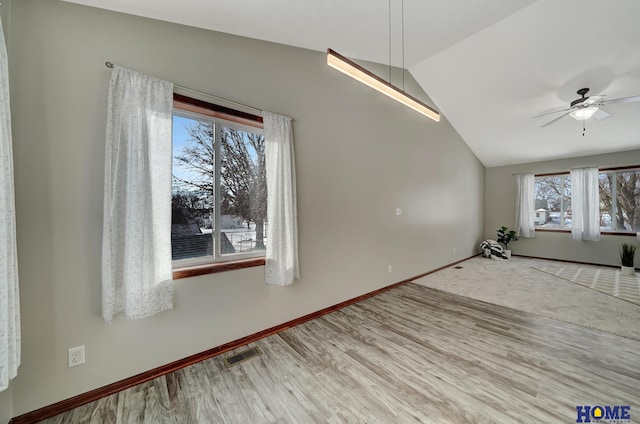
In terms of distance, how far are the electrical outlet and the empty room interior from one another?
0.02m

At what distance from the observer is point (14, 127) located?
1.46 m

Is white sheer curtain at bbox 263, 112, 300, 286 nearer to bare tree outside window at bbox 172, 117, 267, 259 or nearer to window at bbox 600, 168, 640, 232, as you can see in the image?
bare tree outside window at bbox 172, 117, 267, 259

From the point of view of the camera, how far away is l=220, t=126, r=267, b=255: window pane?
7.85ft

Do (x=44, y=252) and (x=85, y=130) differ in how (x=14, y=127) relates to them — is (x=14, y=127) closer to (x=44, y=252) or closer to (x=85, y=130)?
(x=85, y=130)

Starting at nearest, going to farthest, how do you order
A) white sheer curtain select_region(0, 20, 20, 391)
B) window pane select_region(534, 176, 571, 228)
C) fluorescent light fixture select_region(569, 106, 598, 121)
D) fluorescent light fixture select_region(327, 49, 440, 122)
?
white sheer curtain select_region(0, 20, 20, 391), fluorescent light fixture select_region(327, 49, 440, 122), fluorescent light fixture select_region(569, 106, 598, 121), window pane select_region(534, 176, 571, 228)

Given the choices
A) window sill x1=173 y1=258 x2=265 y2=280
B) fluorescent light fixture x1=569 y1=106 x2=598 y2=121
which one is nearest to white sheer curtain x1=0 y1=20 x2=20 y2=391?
window sill x1=173 y1=258 x2=265 y2=280

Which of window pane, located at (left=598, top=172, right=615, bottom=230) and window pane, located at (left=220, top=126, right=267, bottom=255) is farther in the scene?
window pane, located at (left=598, top=172, right=615, bottom=230)

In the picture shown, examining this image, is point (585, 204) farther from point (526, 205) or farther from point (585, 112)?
point (585, 112)

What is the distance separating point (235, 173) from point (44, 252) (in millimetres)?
1470

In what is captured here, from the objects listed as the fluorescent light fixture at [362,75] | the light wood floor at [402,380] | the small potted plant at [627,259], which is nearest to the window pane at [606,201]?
the small potted plant at [627,259]

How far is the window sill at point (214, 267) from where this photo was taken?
204cm

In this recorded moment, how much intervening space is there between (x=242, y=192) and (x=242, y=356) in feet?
5.23

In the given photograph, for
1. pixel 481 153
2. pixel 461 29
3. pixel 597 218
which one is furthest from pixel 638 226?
pixel 461 29

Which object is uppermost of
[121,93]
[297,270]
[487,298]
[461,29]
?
[461,29]
